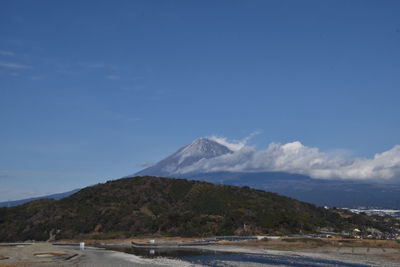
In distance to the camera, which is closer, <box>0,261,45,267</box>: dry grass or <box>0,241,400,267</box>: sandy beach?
<box>0,261,45,267</box>: dry grass

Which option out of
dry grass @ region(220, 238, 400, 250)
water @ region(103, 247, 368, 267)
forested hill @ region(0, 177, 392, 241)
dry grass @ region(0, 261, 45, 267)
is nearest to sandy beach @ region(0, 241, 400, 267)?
dry grass @ region(0, 261, 45, 267)

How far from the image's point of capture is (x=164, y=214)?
123 meters

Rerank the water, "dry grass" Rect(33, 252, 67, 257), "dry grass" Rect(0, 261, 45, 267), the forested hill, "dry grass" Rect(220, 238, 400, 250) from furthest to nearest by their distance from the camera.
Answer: the forested hill
"dry grass" Rect(220, 238, 400, 250)
"dry grass" Rect(33, 252, 67, 257)
the water
"dry grass" Rect(0, 261, 45, 267)

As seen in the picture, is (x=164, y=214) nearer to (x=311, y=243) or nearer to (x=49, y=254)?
(x=311, y=243)

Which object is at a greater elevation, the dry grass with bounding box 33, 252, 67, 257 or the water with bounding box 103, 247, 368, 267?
the dry grass with bounding box 33, 252, 67, 257

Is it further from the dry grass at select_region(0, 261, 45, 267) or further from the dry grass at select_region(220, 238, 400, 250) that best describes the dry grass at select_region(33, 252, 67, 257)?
the dry grass at select_region(220, 238, 400, 250)

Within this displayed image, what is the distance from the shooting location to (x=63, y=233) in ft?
399

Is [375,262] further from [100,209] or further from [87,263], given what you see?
[100,209]

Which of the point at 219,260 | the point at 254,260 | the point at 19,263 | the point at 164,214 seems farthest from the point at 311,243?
the point at 164,214

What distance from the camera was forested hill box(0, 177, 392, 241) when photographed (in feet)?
370

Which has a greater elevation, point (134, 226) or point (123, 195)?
point (123, 195)

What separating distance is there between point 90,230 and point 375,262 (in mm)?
85354

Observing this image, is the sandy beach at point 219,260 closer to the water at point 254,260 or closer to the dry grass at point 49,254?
the dry grass at point 49,254

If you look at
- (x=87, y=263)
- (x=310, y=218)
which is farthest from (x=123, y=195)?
(x=87, y=263)
